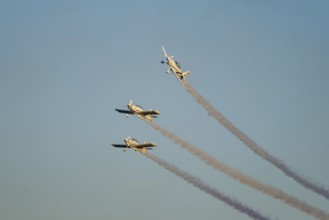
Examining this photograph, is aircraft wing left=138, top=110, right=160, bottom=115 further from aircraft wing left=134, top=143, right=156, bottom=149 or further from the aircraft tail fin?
the aircraft tail fin

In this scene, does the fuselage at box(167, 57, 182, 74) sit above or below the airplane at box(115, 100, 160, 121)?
above

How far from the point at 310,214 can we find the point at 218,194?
2362 centimetres

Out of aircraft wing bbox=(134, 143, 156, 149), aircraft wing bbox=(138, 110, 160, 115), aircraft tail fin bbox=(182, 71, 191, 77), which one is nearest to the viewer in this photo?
aircraft wing bbox=(138, 110, 160, 115)

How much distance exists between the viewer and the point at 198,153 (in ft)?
480

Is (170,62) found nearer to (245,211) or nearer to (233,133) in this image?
(233,133)

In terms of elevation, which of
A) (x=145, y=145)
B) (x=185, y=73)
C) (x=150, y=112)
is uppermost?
(x=185, y=73)

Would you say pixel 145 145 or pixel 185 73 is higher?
pixel 185 73

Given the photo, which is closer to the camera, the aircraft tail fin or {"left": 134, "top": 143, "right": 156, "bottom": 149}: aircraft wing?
the aircraft tail fin

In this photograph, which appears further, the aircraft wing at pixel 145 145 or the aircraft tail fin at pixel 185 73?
the aircraft wing at pixel 145 145

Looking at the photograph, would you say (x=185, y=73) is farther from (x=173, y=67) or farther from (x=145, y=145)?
(x=145, y=145)

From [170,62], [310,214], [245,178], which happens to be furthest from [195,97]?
[310,214]

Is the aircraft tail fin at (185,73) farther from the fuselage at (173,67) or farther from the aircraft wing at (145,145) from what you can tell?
the aircraft wing at (145,145)

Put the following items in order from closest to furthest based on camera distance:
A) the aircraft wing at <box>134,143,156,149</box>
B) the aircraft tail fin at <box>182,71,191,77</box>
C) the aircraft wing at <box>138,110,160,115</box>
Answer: the aircraft wing at <box>138,110,160,115</box> → the aircraft tail fin at <box>182,71,191,77</box> → the aircraft wing at <box>134,143,156,149</box>

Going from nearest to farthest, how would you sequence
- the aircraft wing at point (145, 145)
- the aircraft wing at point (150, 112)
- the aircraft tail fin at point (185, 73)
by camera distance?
the aircraft wing at point (150, 112) < the aircraft tail fin at point (185, 73) < the aircraft wing at point (145, 145)
